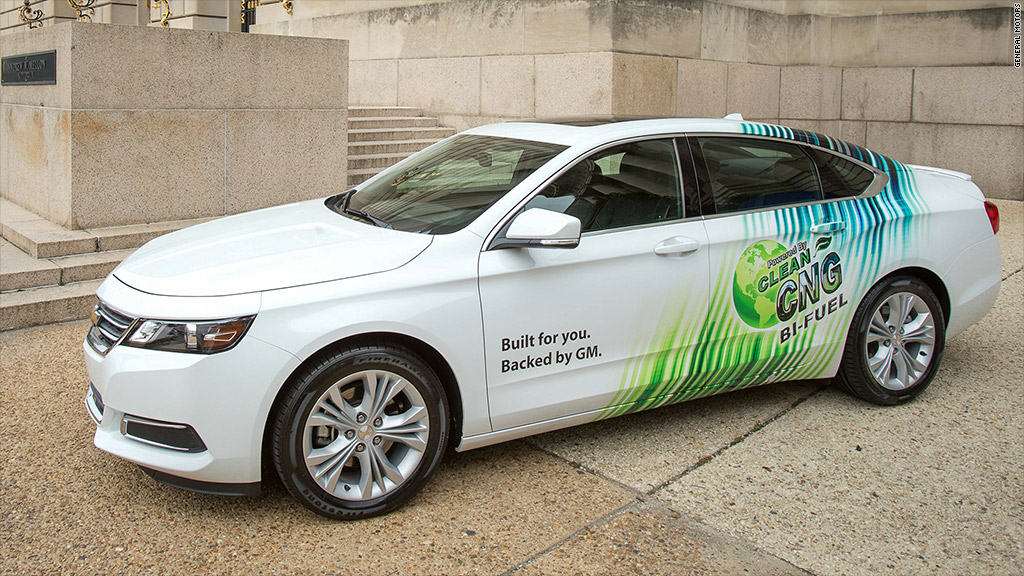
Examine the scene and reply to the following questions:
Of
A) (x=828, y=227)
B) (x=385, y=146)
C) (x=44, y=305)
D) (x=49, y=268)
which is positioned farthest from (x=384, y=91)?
(x=828, y=227)

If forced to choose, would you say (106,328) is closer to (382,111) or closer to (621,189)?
(621,189)

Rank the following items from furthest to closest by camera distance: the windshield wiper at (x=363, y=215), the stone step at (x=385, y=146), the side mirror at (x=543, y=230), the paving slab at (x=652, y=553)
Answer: the stone step at (x=385, y=146), the windshield wiper at (x=363, y=215), the side mirror at (x=543, y=230), the paving slab at (x=652, y=553)

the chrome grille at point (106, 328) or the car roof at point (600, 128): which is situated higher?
the car roof at point (600, 128)

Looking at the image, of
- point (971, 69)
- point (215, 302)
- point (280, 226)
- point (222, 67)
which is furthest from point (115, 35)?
point (971, 69)

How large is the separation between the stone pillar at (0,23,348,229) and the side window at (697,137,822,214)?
17.9 feet

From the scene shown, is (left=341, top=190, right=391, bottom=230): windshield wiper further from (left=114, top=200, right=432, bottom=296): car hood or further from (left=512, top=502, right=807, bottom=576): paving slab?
(left=512, top=502, right=807, bottom=576): paving slab

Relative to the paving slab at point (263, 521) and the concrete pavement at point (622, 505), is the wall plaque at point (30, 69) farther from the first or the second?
the paving slab at point (263, 521)

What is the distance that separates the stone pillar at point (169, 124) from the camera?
8.05 metres

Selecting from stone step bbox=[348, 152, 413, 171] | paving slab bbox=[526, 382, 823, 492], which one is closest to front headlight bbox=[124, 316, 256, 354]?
paving slab bbox=[526, 382, 823, 492]

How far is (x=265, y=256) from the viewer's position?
4.00 metres

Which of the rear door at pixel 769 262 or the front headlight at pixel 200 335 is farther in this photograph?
the rear door at pixel 769 262

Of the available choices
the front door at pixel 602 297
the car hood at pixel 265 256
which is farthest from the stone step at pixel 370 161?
the front door at pixel 602 297

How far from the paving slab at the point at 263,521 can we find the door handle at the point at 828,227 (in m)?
1.74

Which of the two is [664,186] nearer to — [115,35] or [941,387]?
[941,387]
